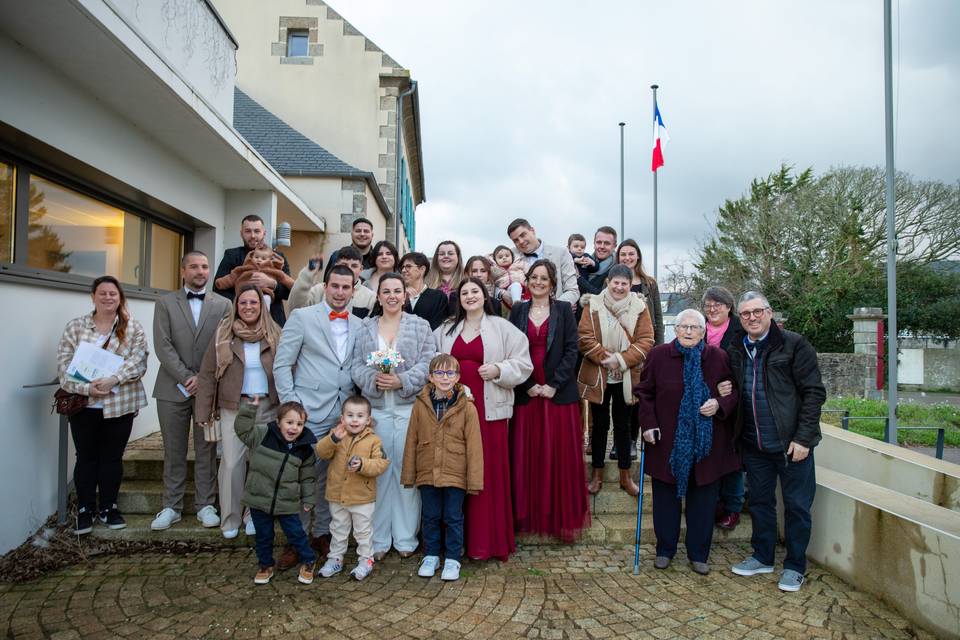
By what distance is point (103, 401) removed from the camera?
13.8 feet

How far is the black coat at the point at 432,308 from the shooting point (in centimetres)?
472

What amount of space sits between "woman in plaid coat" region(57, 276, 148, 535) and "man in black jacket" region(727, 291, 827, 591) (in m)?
4.57

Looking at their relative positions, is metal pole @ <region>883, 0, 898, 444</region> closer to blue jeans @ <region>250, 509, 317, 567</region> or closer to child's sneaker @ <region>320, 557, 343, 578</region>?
child's sneaker @ <region>320, 557, 343, 578</region>

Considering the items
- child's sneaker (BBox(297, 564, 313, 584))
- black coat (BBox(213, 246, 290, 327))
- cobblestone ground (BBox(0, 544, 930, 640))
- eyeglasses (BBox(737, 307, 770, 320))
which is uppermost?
black coat (BBox(213, 246, 290, 327))

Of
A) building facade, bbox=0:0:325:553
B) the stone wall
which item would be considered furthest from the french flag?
building facade, bbox=0:0:325:553

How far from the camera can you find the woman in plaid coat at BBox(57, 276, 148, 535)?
4180 mm

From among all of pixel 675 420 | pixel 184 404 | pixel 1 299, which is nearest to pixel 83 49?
pixel 1 299

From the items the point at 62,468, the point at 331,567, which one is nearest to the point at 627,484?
the point at 331,567

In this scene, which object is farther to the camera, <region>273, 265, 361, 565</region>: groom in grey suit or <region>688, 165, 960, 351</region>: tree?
<region>688, 165, 960, 351</region>: tree

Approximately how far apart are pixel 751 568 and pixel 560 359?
6.61ft

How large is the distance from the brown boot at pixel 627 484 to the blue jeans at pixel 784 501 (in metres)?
1.01

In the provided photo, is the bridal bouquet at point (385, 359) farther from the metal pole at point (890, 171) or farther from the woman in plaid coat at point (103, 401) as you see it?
the metal pole at point (890, 171)

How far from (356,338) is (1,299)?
96.2 inches

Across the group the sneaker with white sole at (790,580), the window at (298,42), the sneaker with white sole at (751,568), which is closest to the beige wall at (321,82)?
the window at (298,42)
